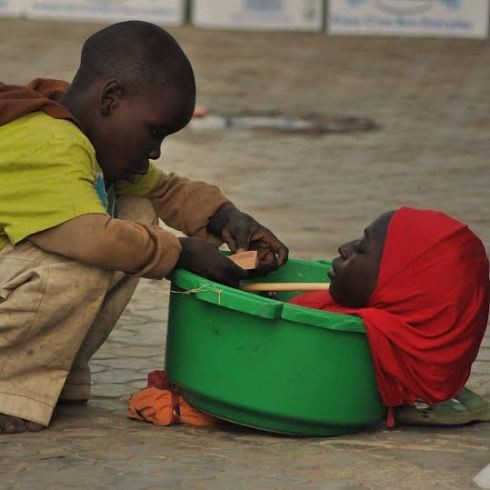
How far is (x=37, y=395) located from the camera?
13.5ft

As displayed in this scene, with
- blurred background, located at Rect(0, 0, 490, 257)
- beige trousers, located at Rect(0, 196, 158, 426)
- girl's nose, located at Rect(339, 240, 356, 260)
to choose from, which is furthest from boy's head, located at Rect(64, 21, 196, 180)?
blurred background, located at Rect(0, 0, 490, 257)

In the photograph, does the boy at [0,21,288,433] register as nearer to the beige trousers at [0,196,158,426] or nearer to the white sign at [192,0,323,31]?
the beige trousers at [0,196,158,426]

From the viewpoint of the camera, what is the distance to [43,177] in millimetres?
3959

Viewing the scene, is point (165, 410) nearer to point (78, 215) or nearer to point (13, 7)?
point (78, 215)

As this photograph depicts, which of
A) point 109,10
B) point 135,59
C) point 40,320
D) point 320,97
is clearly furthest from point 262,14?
point 40,320

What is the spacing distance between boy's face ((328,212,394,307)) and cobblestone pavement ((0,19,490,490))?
0.39 m

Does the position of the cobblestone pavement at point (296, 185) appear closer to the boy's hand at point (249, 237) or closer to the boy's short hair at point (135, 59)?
the boy's hand at point (249, 237)

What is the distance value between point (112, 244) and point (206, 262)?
0.96ft

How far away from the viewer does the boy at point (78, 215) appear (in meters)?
3.96

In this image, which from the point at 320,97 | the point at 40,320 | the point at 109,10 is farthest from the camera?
the point at 109,10

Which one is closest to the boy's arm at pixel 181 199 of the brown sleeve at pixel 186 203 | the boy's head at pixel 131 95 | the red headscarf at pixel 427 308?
the brown sleeve at pixel 186 203

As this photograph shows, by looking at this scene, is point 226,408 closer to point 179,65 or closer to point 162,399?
point 162,399

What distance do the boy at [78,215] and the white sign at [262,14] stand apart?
43.5ft

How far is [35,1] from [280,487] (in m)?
14.9
